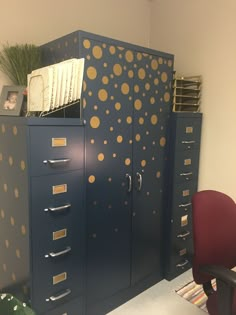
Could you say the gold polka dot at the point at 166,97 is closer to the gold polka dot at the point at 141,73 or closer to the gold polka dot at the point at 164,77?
the gold polka dot at the point at 164,77

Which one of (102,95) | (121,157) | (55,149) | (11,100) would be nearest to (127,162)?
(121,157)

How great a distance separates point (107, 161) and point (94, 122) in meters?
0.28

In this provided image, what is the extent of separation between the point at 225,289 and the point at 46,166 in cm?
105

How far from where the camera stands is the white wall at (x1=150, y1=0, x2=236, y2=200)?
2.18 metres

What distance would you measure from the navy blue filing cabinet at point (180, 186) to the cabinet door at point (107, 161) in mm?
455

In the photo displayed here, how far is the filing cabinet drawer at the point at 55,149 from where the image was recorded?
138 centimetres

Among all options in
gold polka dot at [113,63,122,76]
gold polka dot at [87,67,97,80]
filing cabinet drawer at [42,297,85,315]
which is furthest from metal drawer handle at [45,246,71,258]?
gold polka dot at [113,63,122,76]

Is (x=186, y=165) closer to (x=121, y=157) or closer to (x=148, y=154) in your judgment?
(x=148, y=154)

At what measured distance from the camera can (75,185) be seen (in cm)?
158

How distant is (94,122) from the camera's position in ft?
5.49

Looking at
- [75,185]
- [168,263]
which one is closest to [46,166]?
[75,185]

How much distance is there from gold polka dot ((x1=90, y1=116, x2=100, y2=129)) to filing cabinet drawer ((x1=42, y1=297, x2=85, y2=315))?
1.12 m

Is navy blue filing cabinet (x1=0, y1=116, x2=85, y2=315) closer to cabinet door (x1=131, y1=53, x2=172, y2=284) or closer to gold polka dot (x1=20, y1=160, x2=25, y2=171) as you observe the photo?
gold polka dot (x1=20, y1=160, x2=25, y2=171)

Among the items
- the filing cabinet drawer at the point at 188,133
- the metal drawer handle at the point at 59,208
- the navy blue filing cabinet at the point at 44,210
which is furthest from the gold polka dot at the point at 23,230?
the filing cabinet drawer at the point at 188,133
